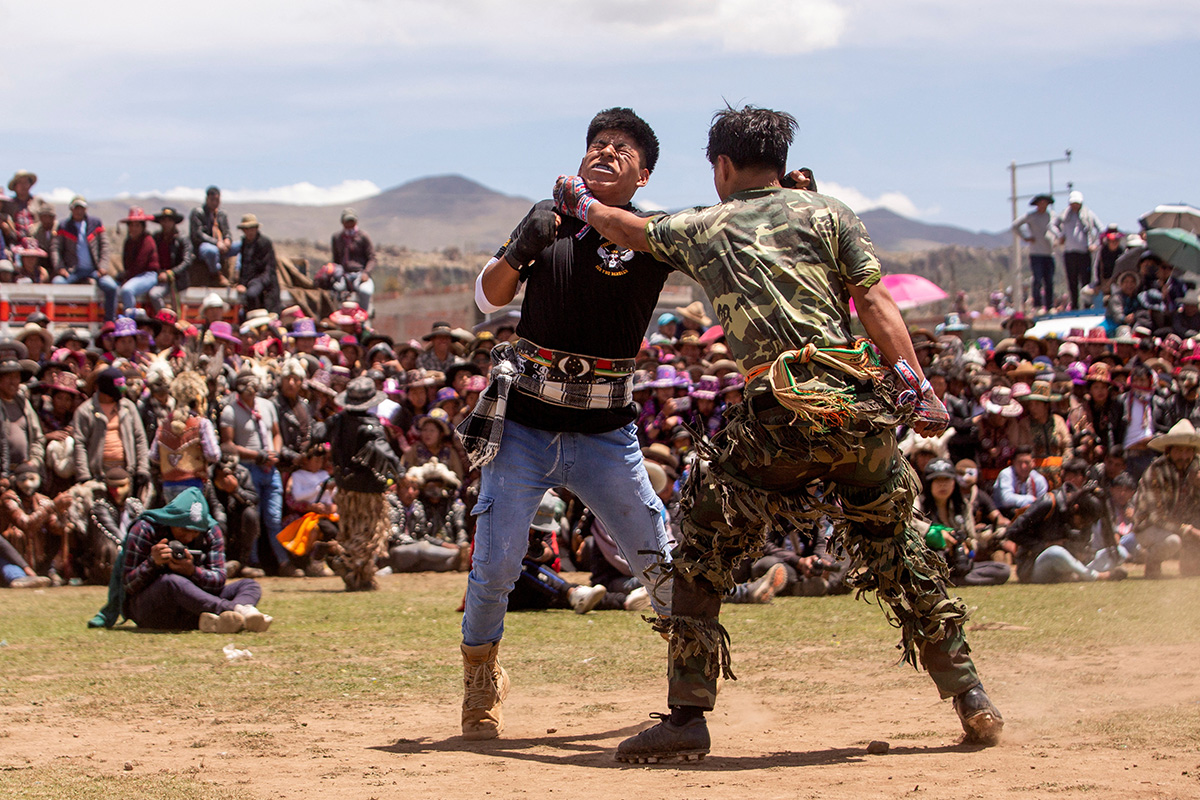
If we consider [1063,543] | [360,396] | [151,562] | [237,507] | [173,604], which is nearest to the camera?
[173,604]

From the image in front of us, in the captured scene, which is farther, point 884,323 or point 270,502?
point 270,502

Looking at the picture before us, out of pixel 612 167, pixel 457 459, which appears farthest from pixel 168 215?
pixel 612 167

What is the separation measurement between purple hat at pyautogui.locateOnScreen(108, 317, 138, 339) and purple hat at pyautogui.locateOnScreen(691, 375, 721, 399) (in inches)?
242

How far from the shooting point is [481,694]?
5.10m

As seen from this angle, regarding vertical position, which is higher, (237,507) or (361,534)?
(237,507)

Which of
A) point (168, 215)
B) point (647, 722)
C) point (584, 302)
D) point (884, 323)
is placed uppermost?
point (168, 215)

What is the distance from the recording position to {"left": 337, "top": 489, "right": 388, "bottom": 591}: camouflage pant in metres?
11.2

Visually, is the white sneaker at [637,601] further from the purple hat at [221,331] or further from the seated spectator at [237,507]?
the purple hat at [221,331]

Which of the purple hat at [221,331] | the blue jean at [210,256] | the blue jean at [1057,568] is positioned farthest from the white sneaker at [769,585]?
the blue jean at [210,256]

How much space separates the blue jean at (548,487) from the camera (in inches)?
198

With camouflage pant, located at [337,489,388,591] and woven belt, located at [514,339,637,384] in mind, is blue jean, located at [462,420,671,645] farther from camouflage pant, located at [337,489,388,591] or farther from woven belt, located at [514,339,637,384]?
camouflage pant, located at [337,489,388,591]

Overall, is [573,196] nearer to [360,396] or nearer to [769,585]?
[769,585]

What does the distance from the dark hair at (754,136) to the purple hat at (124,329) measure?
1077 centimetres

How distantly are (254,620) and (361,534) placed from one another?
108 inches
